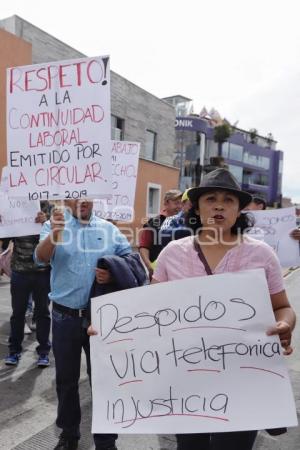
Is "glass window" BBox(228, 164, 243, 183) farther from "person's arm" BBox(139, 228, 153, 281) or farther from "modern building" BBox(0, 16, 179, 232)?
"person's arm" BBox(139, 228, 153, 281)

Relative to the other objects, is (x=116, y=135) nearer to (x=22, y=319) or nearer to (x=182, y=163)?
(x=22, y=319)

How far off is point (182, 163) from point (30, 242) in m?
37.9

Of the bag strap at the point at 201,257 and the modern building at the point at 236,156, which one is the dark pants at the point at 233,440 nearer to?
the bag strap at the point at 201,257

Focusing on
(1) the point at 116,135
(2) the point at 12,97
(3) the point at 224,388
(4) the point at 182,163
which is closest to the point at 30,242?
(2) the point at 12,97

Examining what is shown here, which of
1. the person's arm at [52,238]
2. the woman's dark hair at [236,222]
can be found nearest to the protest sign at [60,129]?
the person's arm at [52,238]

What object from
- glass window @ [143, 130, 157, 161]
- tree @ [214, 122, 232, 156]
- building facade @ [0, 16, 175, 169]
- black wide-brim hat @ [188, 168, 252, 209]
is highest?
tree @ [214, 122, 232, 156]

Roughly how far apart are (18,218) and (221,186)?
321 cm

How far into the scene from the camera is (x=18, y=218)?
467 cm

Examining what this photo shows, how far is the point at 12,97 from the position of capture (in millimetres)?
3109

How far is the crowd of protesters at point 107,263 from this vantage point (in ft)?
6.44

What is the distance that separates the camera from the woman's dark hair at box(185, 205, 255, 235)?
6.88 ft

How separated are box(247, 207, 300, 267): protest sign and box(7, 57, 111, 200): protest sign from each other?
2413 millimetres

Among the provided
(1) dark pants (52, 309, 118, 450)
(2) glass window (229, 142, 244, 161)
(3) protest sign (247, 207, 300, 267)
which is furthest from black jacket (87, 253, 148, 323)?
(2) glass window (229, 142, 244, 161)

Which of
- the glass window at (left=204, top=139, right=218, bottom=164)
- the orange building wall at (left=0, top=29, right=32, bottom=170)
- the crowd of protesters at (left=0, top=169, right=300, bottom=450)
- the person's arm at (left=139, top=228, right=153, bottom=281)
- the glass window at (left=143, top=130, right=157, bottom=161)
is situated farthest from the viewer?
the glass window at (left=204, top=139, right=218, bottom=164)
